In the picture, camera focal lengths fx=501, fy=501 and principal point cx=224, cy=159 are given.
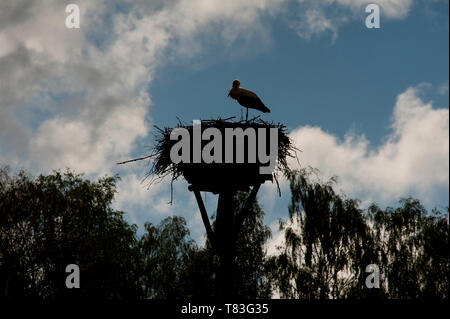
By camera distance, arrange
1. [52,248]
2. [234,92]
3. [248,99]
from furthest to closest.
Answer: [52,248] → [234,92] → [248,99]

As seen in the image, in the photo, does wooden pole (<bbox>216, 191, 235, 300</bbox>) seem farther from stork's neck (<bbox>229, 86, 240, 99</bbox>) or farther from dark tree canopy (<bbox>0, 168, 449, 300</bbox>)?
dark tree canopy (<bbox>0, 168, 449, 300</bbox>)

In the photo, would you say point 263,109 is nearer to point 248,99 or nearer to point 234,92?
point 248,99

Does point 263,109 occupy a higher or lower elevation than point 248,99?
lower

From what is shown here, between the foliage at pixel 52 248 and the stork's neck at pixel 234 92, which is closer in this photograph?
the stork's neck at pixel 234 92

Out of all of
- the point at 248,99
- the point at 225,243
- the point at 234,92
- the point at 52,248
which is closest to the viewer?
the point at 225,243

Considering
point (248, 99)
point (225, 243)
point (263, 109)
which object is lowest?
point (225, 243)

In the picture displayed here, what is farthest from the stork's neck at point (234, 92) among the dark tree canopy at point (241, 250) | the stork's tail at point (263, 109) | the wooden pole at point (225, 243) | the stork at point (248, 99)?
the dark tree canopy at point (241, 250)

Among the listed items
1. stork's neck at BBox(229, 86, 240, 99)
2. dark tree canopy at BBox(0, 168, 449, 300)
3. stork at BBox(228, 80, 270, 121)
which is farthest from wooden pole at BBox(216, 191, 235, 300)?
dark tree canopy at BBox(0, 168, 449, 300)

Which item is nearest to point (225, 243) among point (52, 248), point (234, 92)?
point (234, 92)

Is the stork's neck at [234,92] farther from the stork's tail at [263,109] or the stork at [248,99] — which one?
the stork's tail at [263,109]

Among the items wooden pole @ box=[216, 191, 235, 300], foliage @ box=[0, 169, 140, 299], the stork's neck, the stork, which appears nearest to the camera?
wooden pole @ box=[216, 191, 235, 300]

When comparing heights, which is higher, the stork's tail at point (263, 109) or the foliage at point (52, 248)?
the stork's tail at point (263, 109)
